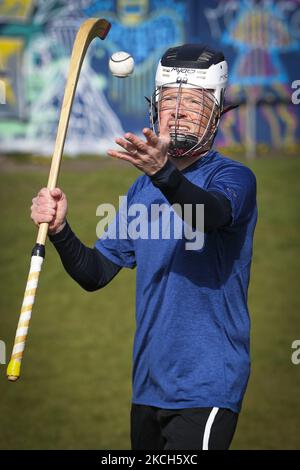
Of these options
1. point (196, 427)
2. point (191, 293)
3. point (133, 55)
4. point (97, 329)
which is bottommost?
point (196, 427)

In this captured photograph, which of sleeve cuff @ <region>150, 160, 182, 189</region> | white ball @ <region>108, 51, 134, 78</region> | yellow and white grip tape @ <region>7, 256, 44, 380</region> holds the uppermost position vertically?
white ball @ <region>108, 51, 134, 78</region>

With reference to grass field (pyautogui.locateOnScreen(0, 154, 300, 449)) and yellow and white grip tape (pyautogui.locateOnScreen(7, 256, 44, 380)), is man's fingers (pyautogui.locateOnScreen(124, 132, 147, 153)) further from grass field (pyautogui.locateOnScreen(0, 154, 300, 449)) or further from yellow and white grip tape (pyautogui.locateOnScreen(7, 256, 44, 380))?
grass field (pyautogui.locateOnScreen(0, 154, 300, 449))

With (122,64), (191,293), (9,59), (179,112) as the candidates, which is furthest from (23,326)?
(9,59)

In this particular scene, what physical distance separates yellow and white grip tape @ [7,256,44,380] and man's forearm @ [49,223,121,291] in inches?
10.3

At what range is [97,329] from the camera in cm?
1092

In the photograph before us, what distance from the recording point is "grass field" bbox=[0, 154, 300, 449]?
8.39 metres

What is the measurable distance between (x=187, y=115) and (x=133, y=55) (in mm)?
11622

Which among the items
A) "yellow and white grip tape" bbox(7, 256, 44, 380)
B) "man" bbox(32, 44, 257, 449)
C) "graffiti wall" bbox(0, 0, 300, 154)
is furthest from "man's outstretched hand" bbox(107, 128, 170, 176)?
"graffiti wall" bbox(0, 0, 300, 154)

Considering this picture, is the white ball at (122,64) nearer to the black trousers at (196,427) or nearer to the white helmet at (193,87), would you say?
the white helmet at (193,87)

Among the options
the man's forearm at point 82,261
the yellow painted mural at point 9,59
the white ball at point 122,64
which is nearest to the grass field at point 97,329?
the yellow painted mural at point 9,59

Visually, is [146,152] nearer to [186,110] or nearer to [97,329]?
[186,110]

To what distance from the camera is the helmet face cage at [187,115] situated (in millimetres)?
4352

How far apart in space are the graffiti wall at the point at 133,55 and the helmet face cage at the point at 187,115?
36.4 ft

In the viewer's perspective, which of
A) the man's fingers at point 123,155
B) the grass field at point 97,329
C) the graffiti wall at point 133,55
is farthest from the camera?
the graffiti wall at point 133,55
